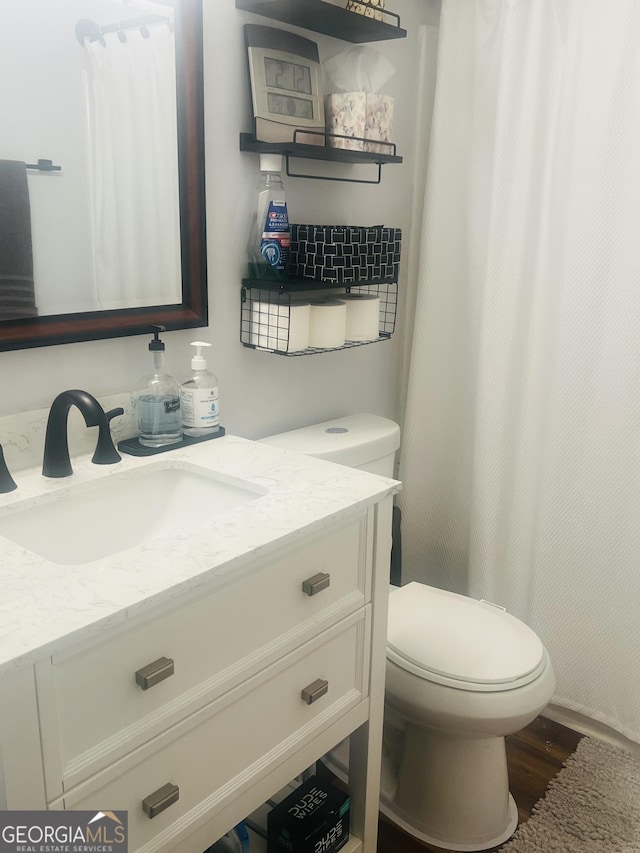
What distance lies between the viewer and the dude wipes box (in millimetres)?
1366

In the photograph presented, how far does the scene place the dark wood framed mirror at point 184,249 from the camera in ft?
4.34

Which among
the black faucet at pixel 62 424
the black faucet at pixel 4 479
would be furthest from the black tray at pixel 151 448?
the black faucet at pixel 4 479

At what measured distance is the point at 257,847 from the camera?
1.47 m

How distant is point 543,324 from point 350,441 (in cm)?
60

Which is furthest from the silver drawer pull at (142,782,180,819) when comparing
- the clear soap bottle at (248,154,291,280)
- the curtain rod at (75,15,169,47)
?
the curtain rod at (75,15,169,47)

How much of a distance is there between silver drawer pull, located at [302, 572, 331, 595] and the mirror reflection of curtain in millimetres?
654

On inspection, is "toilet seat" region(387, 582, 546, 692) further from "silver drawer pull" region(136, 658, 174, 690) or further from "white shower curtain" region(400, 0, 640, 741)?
"silver drawer pull" region(136, 658, 174, 690)

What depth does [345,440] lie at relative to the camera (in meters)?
1.77

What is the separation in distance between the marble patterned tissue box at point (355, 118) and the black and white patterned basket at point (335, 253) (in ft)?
0.64

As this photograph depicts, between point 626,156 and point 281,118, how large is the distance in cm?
80

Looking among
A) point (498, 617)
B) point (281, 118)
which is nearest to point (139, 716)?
point (498, 617)

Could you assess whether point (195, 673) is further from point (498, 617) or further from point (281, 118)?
point (281, 118)

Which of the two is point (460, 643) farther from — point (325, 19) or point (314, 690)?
point (325, 19)

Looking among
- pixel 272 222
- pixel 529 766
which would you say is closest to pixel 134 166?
pixel 272 222
